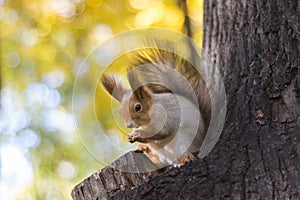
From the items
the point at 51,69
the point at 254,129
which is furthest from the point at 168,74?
the point at 51,69

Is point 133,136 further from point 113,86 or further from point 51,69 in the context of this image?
point 51,69

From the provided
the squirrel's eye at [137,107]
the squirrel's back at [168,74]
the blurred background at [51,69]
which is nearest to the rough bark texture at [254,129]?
the squirrel's back at [168,74]

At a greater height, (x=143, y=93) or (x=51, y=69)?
(x=51, y=69)

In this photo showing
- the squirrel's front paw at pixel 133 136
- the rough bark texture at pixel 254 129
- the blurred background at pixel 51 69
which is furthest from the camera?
the blurred background at pixel 51 69

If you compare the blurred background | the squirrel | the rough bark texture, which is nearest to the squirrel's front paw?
the squirrel

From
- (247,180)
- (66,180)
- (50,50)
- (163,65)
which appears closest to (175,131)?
(163,65)

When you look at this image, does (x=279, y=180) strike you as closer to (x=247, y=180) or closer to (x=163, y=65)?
(x=247, y=180)

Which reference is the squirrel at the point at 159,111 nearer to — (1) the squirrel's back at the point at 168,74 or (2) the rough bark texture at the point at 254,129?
(1) the squirrel's back at the point at 168,74
